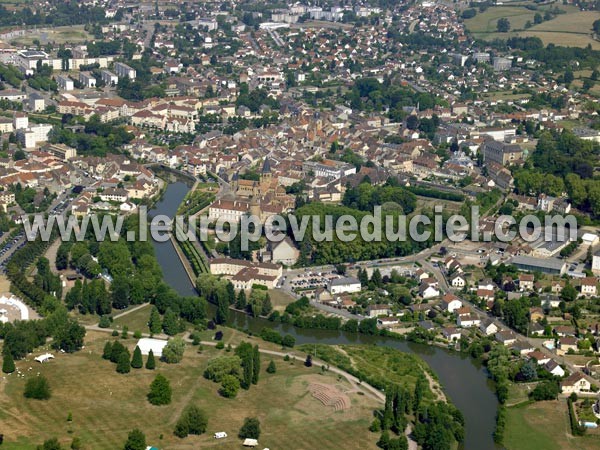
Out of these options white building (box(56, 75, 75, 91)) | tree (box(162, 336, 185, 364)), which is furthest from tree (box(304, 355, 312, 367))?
white building (box(56, 75, 75, 91))

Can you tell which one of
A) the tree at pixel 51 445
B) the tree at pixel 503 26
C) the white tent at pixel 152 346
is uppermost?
the tree at pixel 503 26

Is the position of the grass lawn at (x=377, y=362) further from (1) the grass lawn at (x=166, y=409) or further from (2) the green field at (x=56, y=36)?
(2) the green field at (x=56, y=36)

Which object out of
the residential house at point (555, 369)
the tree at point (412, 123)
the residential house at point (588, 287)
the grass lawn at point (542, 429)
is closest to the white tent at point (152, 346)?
the grass lawn at point (542, 429)

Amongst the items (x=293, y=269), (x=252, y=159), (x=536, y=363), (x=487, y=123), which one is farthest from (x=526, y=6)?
(x=536, y=363)

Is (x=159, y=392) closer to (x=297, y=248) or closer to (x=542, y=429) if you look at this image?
(x=542, y=429)

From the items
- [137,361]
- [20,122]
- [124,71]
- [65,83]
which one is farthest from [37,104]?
[137,361]

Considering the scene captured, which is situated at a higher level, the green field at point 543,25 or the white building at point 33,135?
the green field at point 543,25

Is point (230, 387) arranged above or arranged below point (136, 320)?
above

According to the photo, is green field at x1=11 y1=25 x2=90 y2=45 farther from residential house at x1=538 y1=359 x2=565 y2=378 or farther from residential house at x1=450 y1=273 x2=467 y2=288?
residential house at x1=538 y1=359 x2=565 y2=378
